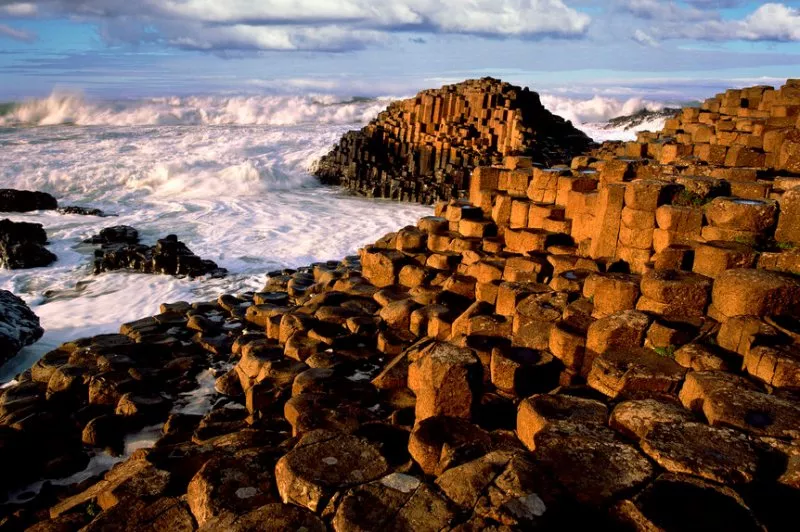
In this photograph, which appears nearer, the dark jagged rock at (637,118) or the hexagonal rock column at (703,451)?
the hexagonal rock column at (703,451)

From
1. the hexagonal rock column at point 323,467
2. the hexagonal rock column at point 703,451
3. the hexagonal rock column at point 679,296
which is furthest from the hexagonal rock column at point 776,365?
the hexagonal rock column at point 323,467

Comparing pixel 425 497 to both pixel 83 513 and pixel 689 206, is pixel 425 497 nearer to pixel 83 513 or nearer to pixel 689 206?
pixel 83 513

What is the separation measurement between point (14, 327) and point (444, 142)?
20790mm

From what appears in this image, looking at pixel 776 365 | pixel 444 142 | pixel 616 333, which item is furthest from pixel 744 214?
pixel 444 142

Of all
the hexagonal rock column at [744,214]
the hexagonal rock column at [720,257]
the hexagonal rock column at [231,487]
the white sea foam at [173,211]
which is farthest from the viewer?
the white sea foam at [173,211]

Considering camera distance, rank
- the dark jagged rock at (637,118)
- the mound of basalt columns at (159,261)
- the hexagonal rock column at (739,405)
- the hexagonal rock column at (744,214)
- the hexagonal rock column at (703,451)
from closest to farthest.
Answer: the hexagonal rock column at (703,451)
the hexagonal rock column at (739,405)
the hexagonal rock column at (744,214)
the mound of basalt columns at (159,261)
the dark jagged rock at (637,118)

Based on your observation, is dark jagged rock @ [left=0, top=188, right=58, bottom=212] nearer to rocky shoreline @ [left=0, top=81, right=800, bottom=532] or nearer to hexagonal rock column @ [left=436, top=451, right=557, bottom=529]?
rocky shoreline @ [left=0, top=81, right=800, bottom=532]

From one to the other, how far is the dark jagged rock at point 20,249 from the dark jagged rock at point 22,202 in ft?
19.6

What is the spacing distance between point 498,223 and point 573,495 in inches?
252

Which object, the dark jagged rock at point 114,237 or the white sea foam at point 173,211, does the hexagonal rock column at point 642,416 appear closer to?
the white sea foam at point 173,211

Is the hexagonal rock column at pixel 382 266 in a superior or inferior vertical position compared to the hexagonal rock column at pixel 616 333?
inferior

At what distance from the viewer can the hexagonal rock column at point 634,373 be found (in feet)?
17.1

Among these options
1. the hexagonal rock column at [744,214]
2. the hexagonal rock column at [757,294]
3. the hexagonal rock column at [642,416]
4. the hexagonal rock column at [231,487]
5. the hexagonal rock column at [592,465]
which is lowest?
the hexagonal rock column at [231,487]

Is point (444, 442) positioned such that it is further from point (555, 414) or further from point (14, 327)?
point (14, 327)
